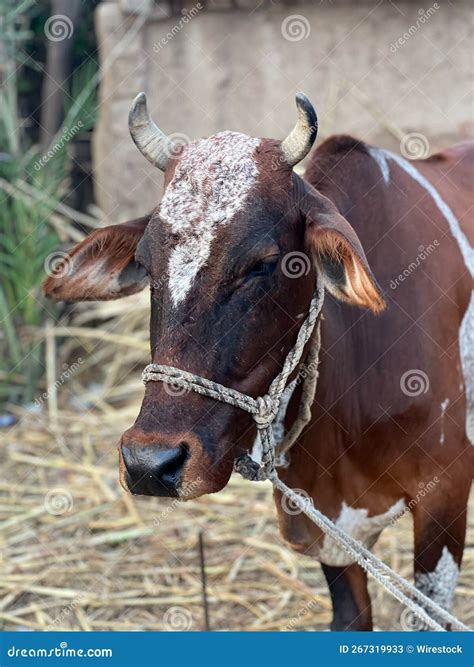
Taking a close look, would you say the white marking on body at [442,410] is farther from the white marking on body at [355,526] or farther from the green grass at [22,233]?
the green grass at [22,233]

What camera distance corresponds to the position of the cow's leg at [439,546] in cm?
304

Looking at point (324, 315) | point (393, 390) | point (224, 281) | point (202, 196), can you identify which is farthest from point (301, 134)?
point (393, 390)

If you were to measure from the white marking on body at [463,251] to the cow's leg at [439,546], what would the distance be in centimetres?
26

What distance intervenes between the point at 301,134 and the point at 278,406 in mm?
744

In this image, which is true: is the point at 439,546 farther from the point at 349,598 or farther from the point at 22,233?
the point at 22,233

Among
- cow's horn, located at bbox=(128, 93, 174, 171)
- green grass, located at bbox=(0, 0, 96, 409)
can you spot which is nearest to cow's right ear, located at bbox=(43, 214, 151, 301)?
cow's horn, located at bbox=(128, 93, 174, 171)

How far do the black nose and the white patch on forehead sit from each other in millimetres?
387

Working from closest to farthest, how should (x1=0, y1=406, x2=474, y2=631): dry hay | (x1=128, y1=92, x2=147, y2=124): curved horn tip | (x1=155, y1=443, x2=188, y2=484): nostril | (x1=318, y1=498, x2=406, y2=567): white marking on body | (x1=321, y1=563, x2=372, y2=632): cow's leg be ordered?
(x1=155, y1=443, x2=188, y2=484): nostril, (x1=128, y1=92, x2=147, y2=124): curved horn tip, (x1=318, y1=498, x2=406, y2=567): white marking on body, (x1=321, y1=563, x2=372, y2=632): cow's leg, (x1=0, y1=406, x2=474, y2=631): dry hay

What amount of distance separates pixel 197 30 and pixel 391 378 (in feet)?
13.3

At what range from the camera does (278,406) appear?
2.68m

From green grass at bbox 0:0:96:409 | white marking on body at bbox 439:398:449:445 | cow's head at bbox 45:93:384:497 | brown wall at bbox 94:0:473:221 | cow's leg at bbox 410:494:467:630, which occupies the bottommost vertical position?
cow's leg at bbox 410:494:467:630

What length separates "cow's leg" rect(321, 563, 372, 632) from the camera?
338 centimetres

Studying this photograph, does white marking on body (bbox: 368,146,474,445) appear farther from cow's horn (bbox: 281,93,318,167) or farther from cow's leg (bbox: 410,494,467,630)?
cow's horn (bbox: 281,93,318,167)

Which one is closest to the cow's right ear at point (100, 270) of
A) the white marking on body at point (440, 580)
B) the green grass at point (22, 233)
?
the white marking on body at point (440, 580)
